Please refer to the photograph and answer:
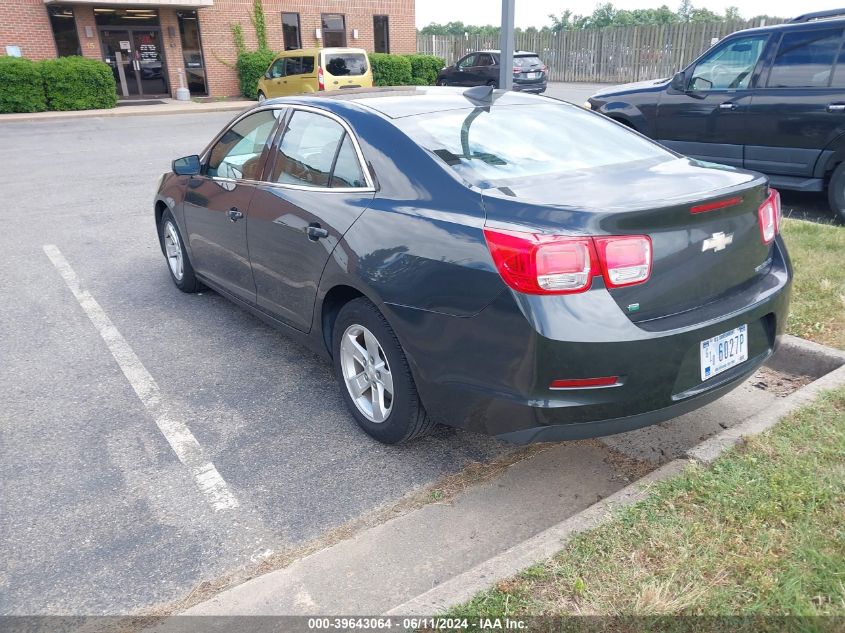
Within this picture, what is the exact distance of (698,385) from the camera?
2.82 meters

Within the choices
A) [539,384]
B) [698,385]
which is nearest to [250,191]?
[539,384]

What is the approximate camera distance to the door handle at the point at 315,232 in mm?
3484

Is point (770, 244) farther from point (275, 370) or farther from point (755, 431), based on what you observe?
point (275, 370)

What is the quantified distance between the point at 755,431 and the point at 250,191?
302cm

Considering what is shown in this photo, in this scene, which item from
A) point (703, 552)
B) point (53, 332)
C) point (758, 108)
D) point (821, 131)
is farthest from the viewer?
point (758, 108)

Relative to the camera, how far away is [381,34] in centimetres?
2950

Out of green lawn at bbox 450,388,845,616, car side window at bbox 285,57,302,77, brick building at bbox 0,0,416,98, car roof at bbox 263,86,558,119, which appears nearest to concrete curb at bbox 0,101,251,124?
brick building at bbox 0,0,416,98

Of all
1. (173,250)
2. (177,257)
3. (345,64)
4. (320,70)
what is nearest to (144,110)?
(320,70)

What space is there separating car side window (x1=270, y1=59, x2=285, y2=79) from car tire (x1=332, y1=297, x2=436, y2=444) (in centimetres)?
1953

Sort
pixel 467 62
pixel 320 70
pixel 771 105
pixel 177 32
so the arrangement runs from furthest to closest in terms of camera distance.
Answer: pixel 177 32
pixel 467 62
pixel 320 70
pixel 771 105

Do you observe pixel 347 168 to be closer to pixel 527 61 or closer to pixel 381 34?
pixel 527 61

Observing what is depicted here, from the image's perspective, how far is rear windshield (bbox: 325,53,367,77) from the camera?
19.9 meters

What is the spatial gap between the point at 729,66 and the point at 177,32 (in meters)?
22.3

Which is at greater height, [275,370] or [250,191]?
[250,191]
